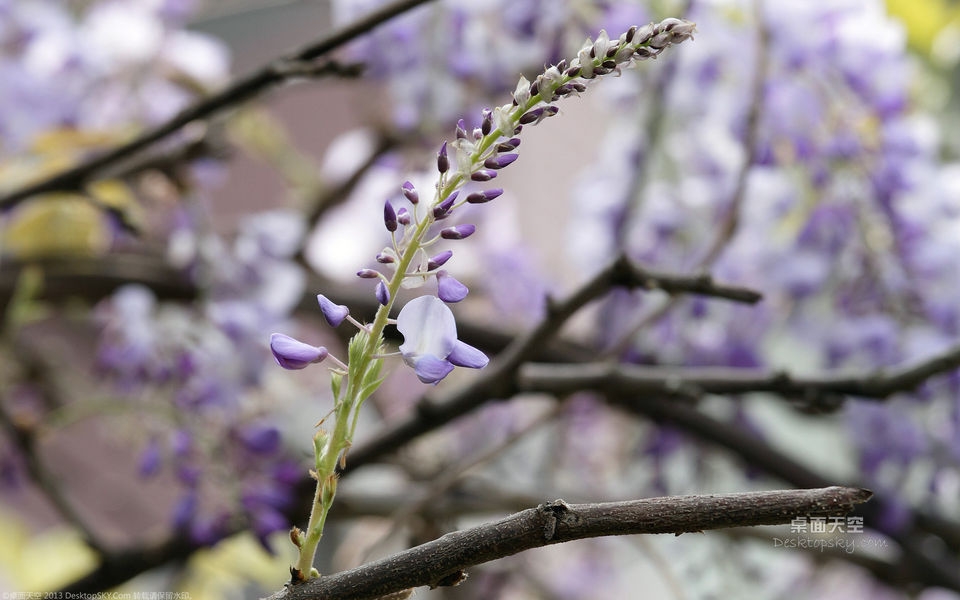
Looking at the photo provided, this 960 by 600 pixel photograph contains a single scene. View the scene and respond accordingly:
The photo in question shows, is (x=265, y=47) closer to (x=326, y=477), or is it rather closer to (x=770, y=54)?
(x=770, y=54)

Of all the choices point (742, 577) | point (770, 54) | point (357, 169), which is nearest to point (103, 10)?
point (357, 169)

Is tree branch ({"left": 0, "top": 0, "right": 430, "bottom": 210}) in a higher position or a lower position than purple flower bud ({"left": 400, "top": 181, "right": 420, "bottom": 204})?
lower

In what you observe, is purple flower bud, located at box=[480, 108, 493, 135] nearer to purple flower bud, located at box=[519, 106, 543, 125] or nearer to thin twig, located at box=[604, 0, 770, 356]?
purple flower bud, located at box=[519, 106, 543, 125]

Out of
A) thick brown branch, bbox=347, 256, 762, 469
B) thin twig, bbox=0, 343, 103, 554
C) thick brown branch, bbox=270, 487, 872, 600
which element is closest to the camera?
thick brown branch, bbox=270, 487, 872, 600

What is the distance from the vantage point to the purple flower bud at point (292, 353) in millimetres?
159

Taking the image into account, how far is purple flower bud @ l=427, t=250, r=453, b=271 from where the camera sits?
0.14m

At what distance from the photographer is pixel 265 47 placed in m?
1.30

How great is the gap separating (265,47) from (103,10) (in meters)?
0.71

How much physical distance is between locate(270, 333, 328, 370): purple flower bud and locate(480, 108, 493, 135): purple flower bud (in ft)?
0.16

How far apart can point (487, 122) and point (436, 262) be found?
0.08 ft

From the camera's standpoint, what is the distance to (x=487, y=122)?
136 millimetres

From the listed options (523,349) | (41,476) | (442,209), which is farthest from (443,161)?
(41,476)

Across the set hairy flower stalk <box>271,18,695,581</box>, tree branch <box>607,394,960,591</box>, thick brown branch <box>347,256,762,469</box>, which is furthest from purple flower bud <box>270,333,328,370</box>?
tree branch <box>607,394,960,591</box>

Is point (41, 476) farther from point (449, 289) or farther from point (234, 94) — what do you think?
point (449, 289)
